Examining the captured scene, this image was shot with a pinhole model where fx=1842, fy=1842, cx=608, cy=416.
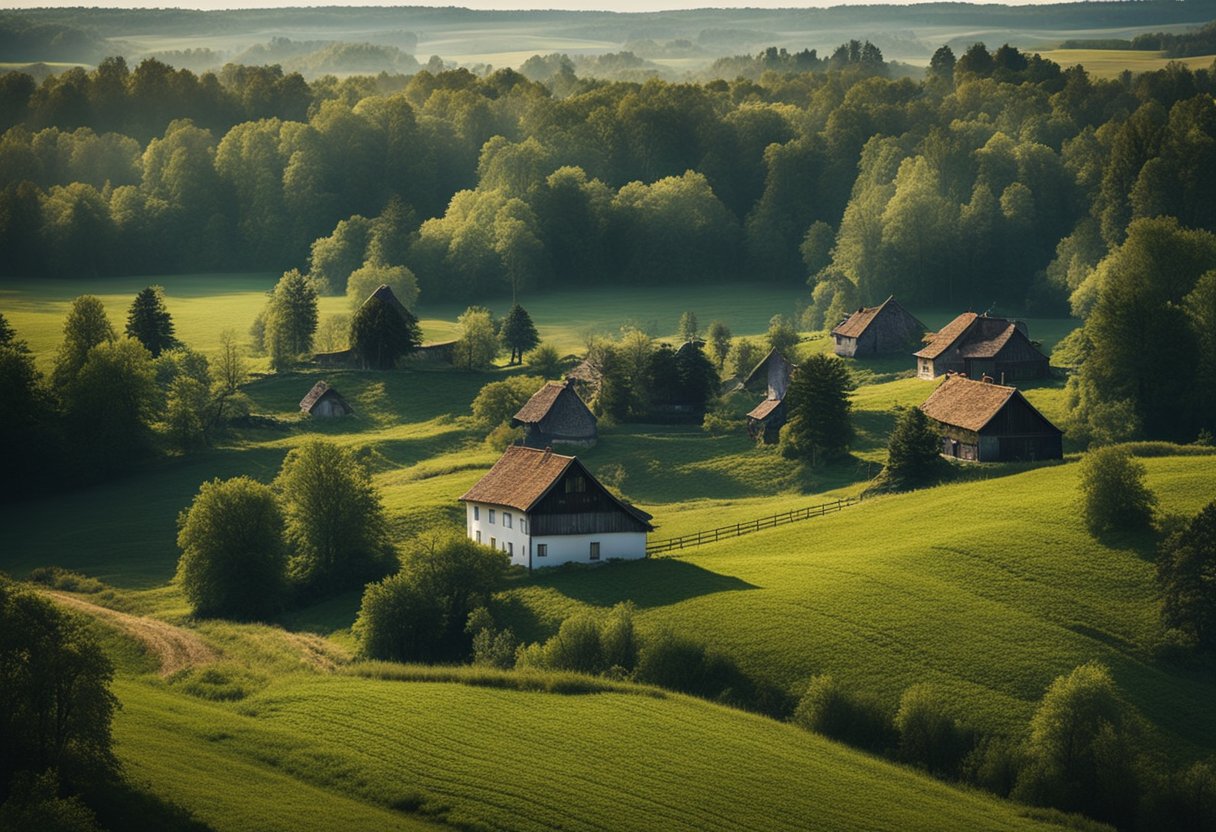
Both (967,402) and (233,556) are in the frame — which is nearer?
(233,556)

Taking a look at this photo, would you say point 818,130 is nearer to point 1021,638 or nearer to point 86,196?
point 86,196

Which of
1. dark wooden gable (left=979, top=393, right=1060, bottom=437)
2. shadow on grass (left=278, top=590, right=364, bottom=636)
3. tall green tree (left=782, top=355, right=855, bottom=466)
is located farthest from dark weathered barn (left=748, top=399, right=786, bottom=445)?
shadow on grass (left=278, top=590, right=364, bottom=636)

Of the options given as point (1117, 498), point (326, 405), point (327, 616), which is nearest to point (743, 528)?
point (1117, 498)

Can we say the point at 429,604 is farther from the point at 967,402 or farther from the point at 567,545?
the point at 967,402

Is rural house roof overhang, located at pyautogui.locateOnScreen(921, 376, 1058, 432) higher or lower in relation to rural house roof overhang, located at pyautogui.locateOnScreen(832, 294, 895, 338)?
lower

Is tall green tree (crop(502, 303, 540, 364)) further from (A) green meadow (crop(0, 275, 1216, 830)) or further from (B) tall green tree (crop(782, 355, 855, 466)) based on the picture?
(B) tall green tree (crop(782, 355, 855, 466))
